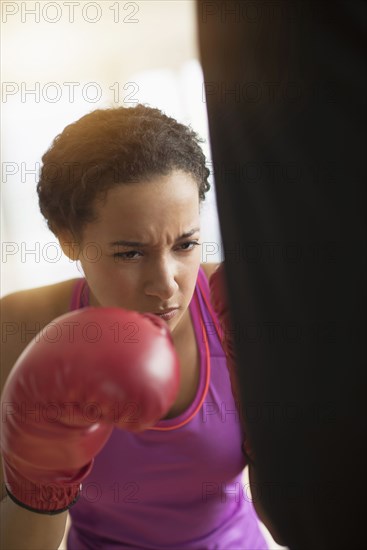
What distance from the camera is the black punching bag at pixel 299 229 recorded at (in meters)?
0.40

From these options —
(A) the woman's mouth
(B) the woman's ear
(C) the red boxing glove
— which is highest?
(B) the woman's ear

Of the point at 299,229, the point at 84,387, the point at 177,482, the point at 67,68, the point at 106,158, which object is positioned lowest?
the point at 177,482

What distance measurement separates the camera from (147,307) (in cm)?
84

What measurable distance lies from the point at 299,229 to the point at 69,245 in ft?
2.01

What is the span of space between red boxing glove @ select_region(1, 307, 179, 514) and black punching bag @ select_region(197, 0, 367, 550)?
16 cm

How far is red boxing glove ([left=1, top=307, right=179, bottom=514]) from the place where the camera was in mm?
584

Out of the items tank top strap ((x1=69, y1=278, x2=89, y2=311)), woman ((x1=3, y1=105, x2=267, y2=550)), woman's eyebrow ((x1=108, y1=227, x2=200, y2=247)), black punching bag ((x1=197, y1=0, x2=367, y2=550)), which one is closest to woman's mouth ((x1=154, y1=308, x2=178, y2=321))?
woman ((x1=3, y1=105, x2=267, y2=550))

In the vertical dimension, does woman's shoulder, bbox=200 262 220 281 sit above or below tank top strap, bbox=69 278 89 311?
above

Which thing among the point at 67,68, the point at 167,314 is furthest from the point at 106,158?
the point at 67,68

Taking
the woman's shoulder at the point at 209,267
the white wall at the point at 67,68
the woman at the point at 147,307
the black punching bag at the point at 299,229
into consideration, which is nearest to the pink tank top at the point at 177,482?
the woman at the point at 147,307

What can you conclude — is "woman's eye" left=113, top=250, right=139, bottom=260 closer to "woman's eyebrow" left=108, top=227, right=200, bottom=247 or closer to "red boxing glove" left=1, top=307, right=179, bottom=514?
"woman's eyebrow" left=108, top=227, right=200, bottom=247

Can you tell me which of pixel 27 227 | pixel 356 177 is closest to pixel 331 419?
pixel 356 177

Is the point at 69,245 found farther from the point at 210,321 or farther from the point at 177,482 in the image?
the point at 177,482

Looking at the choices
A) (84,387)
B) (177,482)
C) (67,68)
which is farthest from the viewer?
(67,68)
